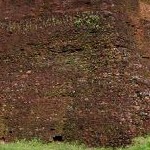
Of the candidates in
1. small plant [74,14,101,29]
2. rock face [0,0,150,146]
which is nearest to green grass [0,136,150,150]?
rock face [0,0,150,146]

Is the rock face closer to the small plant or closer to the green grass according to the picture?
the small plant

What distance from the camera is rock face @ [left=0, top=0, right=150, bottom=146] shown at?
16438 mm

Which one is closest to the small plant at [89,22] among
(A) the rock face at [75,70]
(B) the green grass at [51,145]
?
(A) the rock face at [75,70]

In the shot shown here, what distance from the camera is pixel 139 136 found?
1600 centimetres

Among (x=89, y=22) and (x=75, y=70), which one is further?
(x=89, y=22)

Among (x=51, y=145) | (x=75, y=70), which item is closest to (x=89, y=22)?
(x=75, y=70)

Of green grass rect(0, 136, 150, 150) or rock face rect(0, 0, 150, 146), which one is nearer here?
green grass rect(0, 136, 150, 150)

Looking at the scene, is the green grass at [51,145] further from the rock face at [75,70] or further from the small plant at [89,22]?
the small plant at [89,22]

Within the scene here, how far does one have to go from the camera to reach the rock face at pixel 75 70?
1644cm

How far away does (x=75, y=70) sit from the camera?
58.2 ft

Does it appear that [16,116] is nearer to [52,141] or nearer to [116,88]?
[52,141]

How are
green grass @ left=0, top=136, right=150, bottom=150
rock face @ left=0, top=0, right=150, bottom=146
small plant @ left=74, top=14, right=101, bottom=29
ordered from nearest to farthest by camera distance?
green grass @ left=0, top=136, right=150, bottom=150 < rock face @ left=0, top=0, right=150, bottom=146 < small plant @ left=74, top=14, right=101, bottom=29

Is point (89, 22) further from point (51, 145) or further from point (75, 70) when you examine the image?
point (51, 145)

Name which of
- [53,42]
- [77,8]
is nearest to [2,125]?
[53,42]
